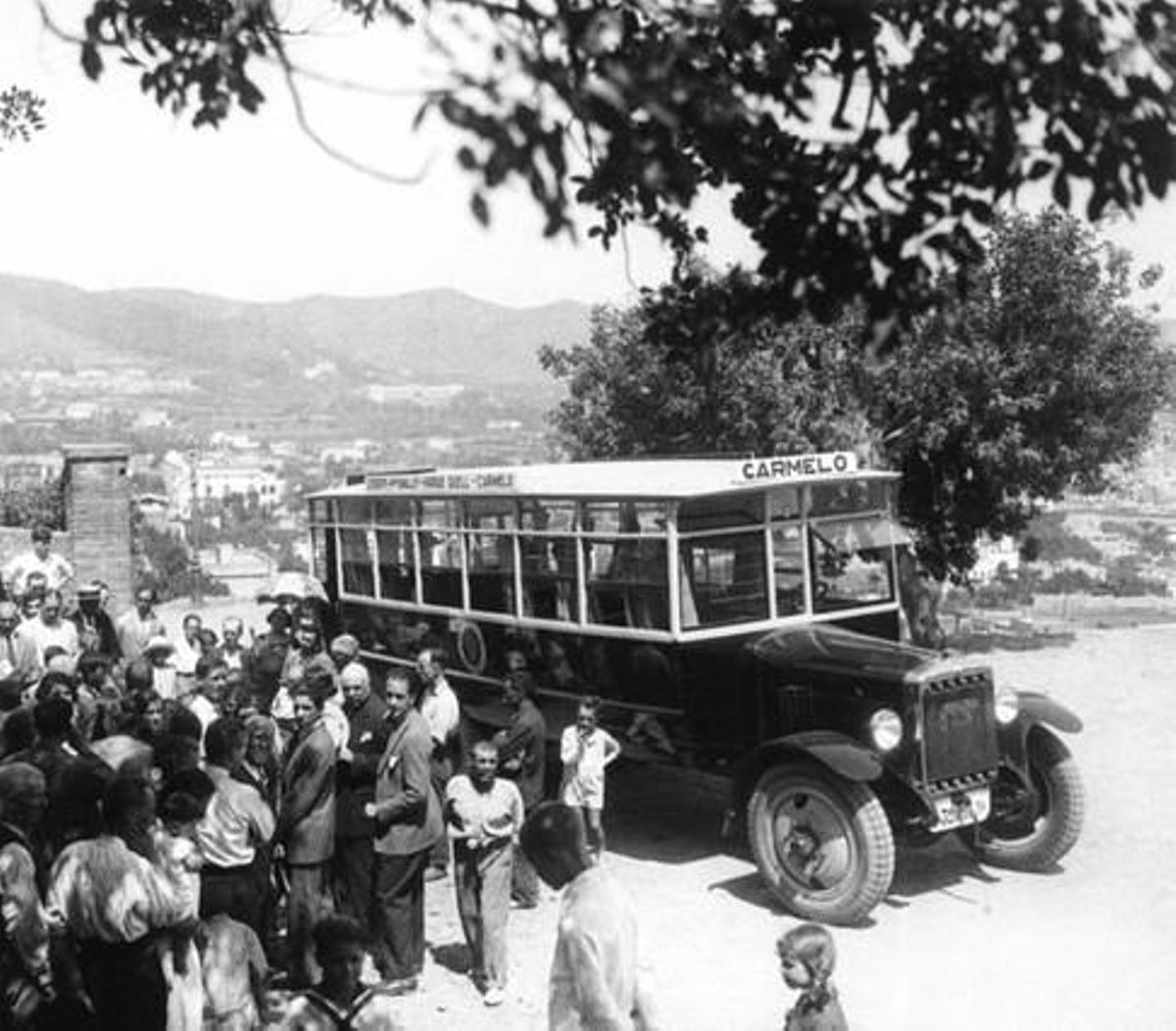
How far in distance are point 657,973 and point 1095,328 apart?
1253cm

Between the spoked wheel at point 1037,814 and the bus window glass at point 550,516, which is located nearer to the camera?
the spoked wheel at point 1037,814

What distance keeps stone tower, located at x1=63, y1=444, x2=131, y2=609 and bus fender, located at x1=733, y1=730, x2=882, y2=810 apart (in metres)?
9.09

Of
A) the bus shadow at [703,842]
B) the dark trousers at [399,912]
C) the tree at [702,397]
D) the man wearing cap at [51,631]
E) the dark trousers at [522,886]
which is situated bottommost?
the bus shadow at [703,842]

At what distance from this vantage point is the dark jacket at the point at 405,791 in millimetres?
7211

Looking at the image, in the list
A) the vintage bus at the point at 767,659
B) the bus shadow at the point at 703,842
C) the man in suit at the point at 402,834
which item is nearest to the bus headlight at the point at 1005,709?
the vintage bus at the point at 767,659

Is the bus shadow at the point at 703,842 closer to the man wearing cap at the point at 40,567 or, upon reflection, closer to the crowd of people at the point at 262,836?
the crowd of people at the point at 262,836

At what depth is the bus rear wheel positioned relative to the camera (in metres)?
8.23

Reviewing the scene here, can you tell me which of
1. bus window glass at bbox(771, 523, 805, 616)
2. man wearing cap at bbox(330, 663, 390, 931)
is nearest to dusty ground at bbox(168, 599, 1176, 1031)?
man wearing cap at bbox(330, 663, 390, 931)

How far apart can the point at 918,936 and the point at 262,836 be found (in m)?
3.87

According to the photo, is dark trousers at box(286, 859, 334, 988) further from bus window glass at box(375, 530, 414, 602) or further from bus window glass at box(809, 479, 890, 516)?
bus window glass at box(375, 530, 414, 602)

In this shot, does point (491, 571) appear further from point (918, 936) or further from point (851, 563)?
point (918, 936)

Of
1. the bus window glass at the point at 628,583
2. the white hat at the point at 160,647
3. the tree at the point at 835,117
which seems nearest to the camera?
the tree at the point at 835,117

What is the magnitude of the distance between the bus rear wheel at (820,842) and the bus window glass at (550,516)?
2415 millimetres

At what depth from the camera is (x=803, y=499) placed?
975cm
